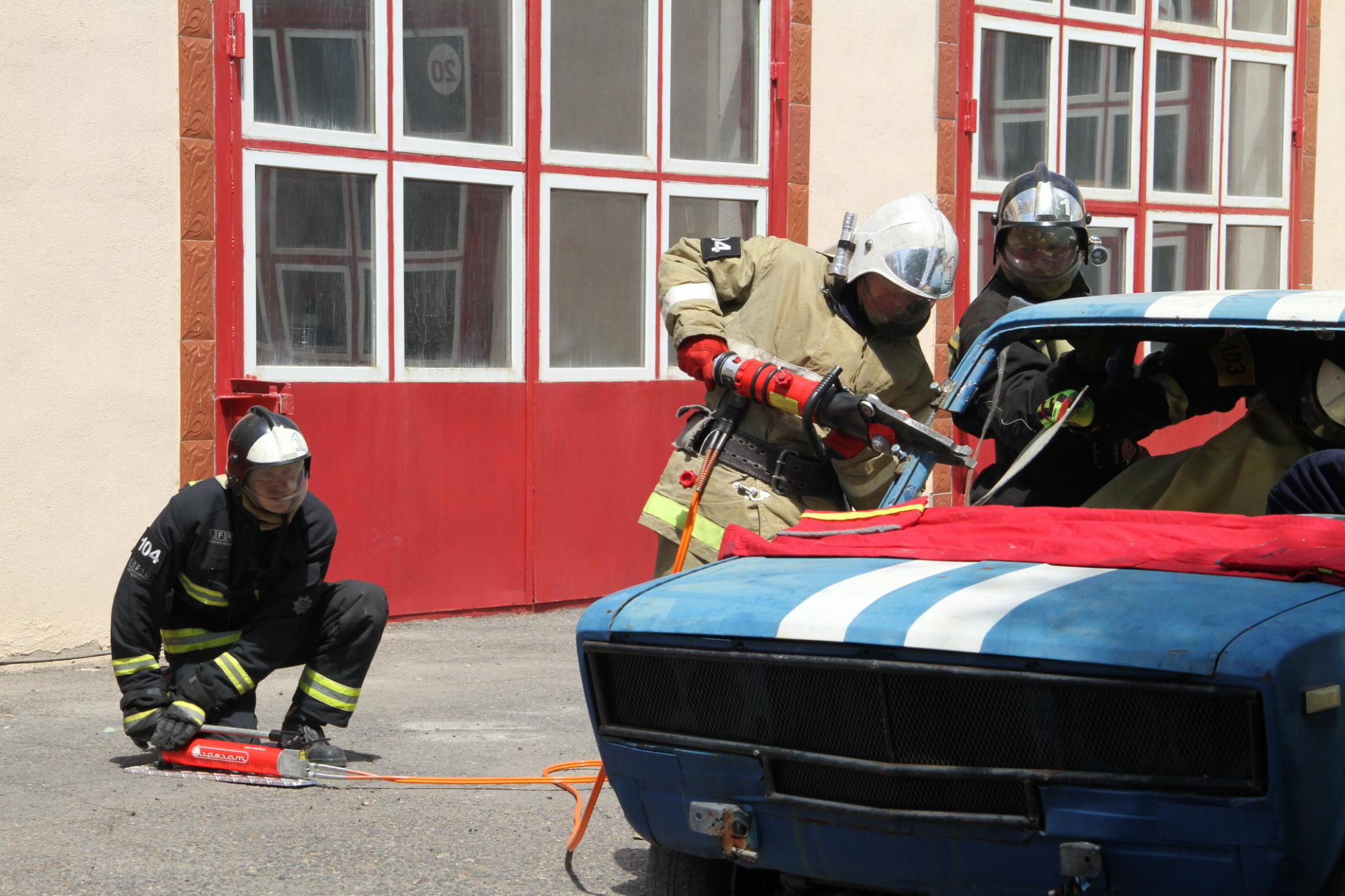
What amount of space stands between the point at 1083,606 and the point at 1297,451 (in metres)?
1.32

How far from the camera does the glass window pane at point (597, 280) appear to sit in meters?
7.73

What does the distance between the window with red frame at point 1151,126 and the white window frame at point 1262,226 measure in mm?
10

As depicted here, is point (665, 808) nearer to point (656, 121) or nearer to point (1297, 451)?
point (1297, 451)

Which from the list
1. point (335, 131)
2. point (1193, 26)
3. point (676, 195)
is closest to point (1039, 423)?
point (335, 131)

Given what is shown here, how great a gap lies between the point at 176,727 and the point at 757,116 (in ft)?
15.7

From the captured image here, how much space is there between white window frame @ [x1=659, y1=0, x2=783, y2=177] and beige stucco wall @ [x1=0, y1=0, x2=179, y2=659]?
247 centimetres

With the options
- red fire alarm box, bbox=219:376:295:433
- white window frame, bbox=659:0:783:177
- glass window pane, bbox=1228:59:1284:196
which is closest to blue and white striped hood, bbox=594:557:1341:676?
red fire alarm box, bbox=219:376:295:433

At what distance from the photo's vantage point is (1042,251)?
474 centimetres

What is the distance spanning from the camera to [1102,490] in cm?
383

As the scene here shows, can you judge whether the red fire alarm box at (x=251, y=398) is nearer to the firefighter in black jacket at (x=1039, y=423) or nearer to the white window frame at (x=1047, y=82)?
the firefighter in black jacket at (x=1039, y=423)

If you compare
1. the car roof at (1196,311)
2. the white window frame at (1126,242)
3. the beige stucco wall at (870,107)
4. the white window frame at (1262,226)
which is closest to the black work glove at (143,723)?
the car roof at (1196,311)

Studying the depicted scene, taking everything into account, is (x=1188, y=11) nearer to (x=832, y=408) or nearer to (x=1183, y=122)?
(x=1183, y=122)

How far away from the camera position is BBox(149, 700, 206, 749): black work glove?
15.4 feet

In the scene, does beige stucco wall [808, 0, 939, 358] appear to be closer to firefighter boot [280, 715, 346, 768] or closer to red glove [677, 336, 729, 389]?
red glove [677, 336, 729, 389]
